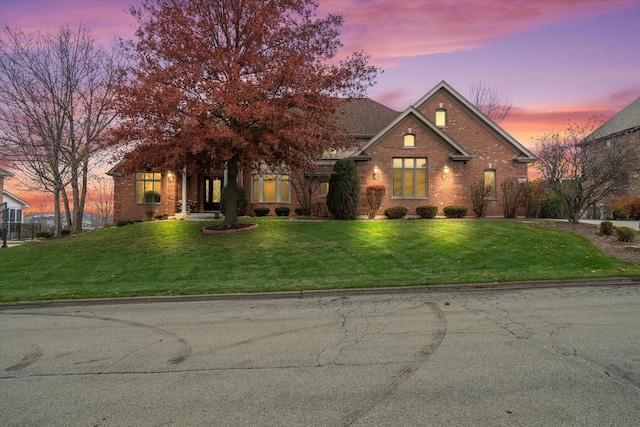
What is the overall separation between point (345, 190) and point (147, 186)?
50.3 ft

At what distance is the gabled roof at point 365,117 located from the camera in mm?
28848

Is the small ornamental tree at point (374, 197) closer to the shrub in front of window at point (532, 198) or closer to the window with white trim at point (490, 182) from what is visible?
the window with white trim at point (490, 182)

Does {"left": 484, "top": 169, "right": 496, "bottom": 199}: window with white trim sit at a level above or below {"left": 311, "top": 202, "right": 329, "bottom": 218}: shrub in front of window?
above

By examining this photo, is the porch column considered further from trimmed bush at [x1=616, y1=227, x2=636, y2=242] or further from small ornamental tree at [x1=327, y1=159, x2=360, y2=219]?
trimmed bush at [x1=616, y1=227, x2=636, y2=242]

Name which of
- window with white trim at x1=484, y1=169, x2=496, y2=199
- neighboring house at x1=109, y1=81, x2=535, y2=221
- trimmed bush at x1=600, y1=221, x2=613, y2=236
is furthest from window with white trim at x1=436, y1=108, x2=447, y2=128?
trimmed bush at x1=600, y1=221, x2=613, y2=236

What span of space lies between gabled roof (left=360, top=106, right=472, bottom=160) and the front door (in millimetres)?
11344

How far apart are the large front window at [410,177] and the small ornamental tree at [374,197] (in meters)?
2.48

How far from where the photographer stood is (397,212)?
77.5 ft

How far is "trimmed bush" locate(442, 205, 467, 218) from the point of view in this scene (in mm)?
24344

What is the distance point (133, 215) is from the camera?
95.3 ft

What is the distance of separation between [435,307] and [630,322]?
10.5 ft

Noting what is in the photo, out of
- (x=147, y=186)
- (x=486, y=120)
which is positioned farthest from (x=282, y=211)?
(x=486, y=120)

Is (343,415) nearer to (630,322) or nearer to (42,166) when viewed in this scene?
(630,322)

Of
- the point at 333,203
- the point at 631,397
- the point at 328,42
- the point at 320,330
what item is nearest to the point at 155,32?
the point at 328,42
